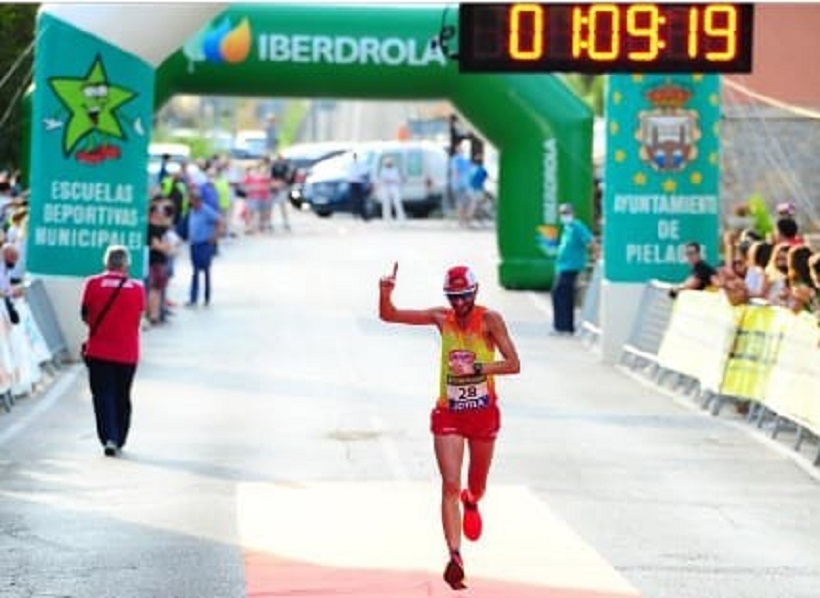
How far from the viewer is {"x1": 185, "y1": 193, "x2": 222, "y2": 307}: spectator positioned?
31.0 m

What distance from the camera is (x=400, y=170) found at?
51.1 m

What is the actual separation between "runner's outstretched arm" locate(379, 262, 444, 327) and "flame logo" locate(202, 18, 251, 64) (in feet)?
63.4

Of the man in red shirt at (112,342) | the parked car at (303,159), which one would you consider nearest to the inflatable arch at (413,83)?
the man in red shirt at (112,342)

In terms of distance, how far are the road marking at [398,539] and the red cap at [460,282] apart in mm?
1538

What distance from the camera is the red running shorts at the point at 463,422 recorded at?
38.6ft

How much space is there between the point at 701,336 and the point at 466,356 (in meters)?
10.6

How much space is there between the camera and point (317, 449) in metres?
17.8

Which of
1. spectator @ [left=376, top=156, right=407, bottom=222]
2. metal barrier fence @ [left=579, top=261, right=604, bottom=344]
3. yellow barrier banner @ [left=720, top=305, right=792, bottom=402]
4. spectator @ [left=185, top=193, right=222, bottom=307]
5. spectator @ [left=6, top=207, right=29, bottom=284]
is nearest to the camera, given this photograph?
yellow barrier banner @ [left=720, top=305, right=792, bottom=402]

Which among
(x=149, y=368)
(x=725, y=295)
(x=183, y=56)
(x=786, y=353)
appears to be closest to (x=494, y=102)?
(x=183, y=56)

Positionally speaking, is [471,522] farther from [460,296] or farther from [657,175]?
[657,175]

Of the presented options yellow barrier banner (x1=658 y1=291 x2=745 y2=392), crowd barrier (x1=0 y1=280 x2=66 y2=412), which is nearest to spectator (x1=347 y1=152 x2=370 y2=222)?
crowd barrier (x1=0 y1=280 x2=66 y2=412)

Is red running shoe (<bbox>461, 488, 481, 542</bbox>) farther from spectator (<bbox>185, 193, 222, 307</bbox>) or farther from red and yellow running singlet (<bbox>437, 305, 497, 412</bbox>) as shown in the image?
spectator (<bbox>185, 193, 222, 307</bbox>)

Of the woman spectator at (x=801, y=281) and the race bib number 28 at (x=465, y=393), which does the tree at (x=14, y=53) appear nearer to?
the woman spectator at (x=801, y=281)

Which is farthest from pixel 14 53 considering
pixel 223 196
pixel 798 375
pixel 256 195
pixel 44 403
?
pixel 798 375
